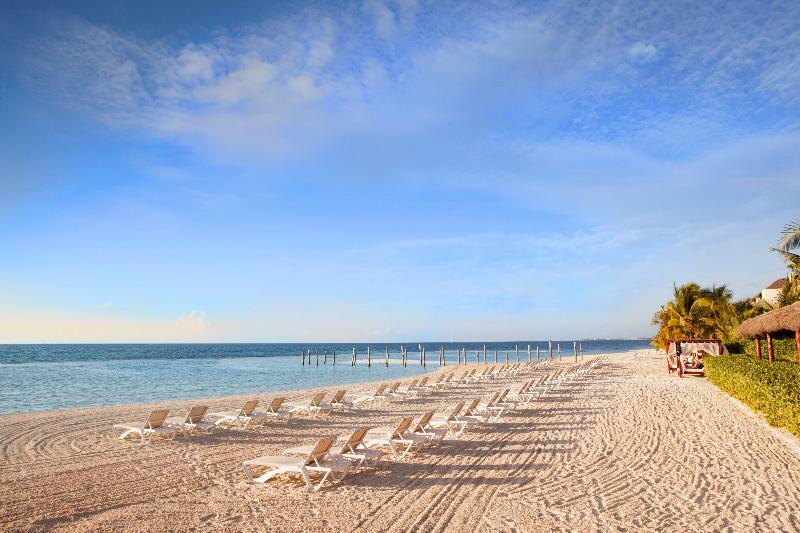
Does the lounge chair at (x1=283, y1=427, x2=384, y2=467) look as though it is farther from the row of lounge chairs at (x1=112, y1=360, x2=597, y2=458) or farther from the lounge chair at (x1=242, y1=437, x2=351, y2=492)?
the row of lounge chairs at (x1=112, y1=360, x2=597, y2=458)

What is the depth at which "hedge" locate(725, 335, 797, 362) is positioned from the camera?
63.2 ft

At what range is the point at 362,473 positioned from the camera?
734 cm

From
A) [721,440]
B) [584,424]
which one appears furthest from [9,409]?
[721,440]

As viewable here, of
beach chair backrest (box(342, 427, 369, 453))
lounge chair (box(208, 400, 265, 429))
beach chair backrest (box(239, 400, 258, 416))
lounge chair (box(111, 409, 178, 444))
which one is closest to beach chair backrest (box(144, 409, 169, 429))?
lounge chair (box(111, 409, 178, 444))

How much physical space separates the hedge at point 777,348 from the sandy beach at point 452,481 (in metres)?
9.62

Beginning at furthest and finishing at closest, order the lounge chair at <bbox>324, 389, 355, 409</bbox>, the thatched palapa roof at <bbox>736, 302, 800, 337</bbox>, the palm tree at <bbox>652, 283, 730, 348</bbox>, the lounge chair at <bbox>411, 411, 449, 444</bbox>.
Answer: the palm tree at <bbox>652, 283, 730, 348</bbox>, the lounge chair at <bbox>324, 389, 355, 409</bbox>, the thatched palapa roof at <bbox>736, 302, 800, 337</bbox>, the lounge chair at <bbox>411, 411, 449, 444</bbox>

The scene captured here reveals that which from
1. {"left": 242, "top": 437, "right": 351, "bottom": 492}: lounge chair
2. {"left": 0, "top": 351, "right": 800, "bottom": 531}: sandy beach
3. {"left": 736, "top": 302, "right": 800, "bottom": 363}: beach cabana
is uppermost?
{"left": 736, "top": 302, "right": 800, "bottom": 363}: beach cabana

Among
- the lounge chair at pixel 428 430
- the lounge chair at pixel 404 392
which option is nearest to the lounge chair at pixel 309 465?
the lounge chair at pixel 428 430

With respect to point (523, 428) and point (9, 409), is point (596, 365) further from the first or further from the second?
point (9, 409)

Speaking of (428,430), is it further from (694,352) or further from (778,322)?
(694,352)

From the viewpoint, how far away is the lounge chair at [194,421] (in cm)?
1031

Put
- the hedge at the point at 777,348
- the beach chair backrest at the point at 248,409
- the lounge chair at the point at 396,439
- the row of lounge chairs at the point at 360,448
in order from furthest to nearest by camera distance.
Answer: the hedge at the point at 777,348 < the beach chair backrest at the point at 248,409 < the lounge chair at the point at 396,439 < the row of lounge chairs at the point at 360,448

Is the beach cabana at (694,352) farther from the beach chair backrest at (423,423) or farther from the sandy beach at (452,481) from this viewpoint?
the beach chair backrest at (423,423)

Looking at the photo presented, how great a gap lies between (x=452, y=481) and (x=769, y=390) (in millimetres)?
6917
